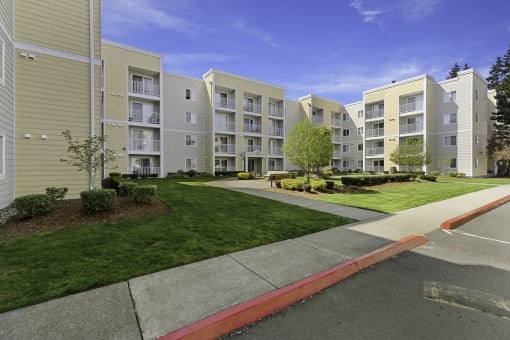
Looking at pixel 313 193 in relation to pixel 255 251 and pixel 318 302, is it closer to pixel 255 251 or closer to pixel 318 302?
pixel 255 251

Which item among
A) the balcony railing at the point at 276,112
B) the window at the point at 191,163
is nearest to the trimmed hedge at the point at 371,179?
the window at the point at 191,163

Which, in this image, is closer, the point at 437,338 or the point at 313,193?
the point at 437,338

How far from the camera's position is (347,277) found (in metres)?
4.30

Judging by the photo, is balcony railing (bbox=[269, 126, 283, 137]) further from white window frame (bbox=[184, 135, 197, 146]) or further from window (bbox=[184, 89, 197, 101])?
window (bbox=[184, 89, 197, 101])

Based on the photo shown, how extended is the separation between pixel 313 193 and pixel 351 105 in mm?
34997

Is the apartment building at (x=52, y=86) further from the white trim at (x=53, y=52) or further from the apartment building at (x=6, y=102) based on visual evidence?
the apartment building at (x=6, y=102)

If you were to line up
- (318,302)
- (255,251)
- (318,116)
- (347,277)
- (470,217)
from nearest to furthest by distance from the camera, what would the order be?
(318,302), (347,277), (255,251), (470,217), (318,116)

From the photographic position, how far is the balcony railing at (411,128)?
32.7 m

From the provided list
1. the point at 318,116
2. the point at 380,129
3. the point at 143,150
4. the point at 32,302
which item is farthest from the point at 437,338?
the point at 318,116

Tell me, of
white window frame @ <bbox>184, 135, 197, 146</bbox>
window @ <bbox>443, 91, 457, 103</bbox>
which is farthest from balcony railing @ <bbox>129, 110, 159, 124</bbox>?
window @ <bbox>443, 91, 457, 103</bbox>

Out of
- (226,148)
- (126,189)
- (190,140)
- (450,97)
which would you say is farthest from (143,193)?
(450,97)

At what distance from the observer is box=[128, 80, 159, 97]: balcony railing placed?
973 inches

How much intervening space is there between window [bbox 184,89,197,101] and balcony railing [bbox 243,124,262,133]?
284 inches

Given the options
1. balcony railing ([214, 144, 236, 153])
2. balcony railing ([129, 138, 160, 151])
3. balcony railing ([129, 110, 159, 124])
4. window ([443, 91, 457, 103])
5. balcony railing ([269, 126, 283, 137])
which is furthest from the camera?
balcony railing ([269, 126, 283, 137])
